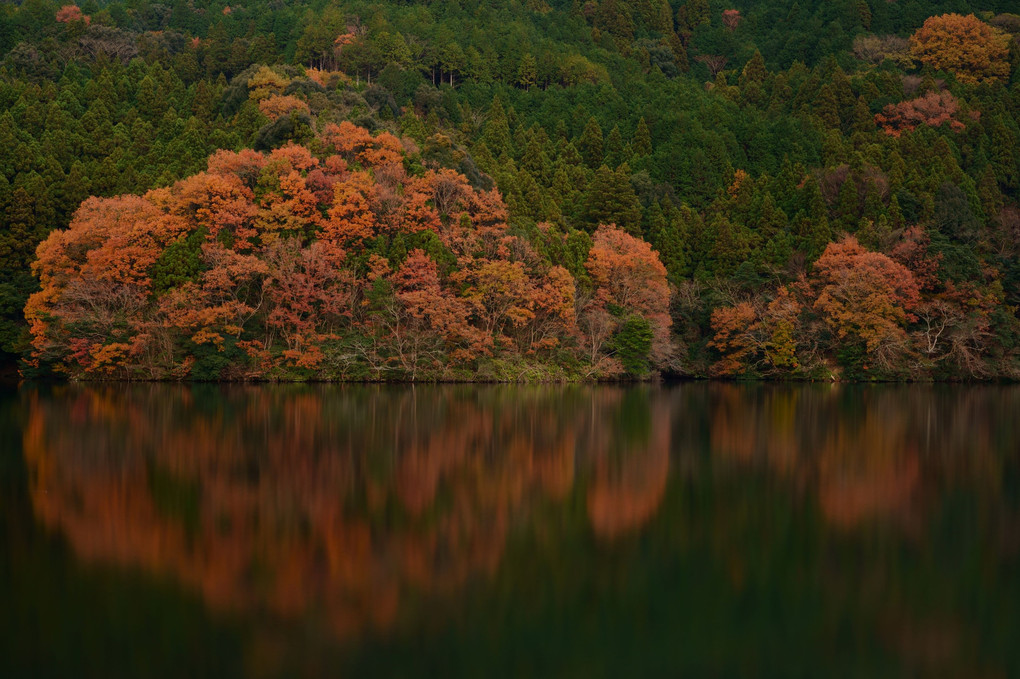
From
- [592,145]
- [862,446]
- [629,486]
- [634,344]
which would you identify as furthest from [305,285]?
[592,145]

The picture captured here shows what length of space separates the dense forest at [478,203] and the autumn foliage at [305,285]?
17 centimetres

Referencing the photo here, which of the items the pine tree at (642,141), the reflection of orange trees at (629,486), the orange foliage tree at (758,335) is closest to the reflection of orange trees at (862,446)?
the reflection of orange trees at (629,486)

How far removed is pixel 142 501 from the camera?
603 inches

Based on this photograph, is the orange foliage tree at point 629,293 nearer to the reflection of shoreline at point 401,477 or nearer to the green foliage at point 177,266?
the green foliage at point 177,266

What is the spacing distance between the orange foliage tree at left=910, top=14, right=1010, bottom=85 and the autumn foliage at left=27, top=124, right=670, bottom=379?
66.6 meters

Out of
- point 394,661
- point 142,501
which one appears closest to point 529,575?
point 394,661

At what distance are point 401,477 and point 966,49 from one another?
103819 millimetres

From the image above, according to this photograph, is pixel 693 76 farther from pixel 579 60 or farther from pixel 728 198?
pixel 728 198

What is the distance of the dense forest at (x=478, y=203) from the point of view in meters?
49.0

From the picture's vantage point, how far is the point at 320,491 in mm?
16312

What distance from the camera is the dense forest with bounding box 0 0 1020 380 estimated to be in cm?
4900

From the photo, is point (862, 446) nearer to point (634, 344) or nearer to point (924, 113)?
point (634, 344)

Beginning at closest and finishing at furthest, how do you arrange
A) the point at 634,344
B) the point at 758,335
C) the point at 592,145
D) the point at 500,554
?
the point at 500,554, the point at 634,344, the point at 758,335, the point at 592,145

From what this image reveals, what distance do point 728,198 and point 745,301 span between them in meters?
19.1
